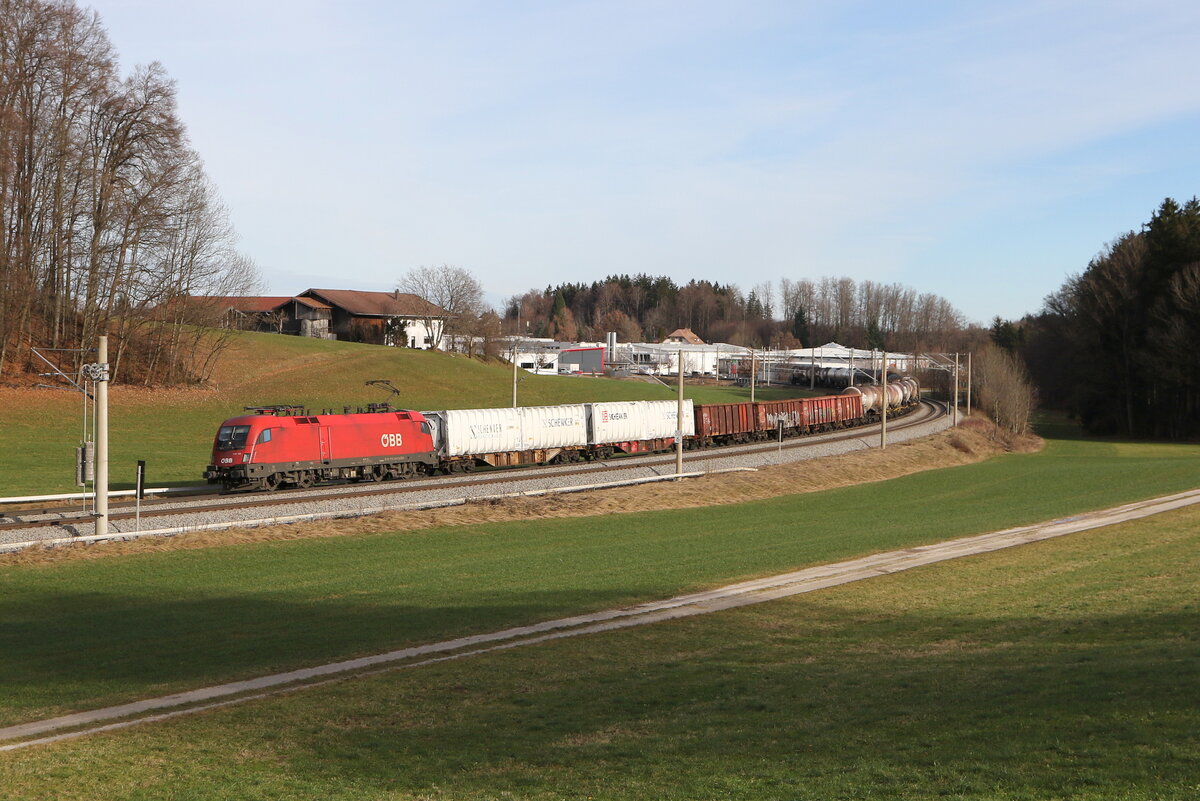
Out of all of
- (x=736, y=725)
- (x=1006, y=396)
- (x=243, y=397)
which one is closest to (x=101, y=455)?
(x=736, y=725)

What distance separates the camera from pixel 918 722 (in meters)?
10.7

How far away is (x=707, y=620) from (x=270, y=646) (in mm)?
7653

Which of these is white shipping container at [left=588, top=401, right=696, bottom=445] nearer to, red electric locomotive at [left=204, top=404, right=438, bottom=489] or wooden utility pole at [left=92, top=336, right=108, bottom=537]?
red electric locomotive at [left=204, top=404, right=438, bottom=489]

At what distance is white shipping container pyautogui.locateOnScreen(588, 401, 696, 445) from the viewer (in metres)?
54.8

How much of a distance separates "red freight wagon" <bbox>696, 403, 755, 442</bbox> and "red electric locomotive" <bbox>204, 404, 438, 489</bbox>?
21073 mm

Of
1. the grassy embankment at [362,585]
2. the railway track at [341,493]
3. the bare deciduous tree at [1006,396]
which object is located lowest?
the grassy embankment at [362,585]

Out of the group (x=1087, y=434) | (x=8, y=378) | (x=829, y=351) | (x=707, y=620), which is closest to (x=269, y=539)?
(x=707, y=620)

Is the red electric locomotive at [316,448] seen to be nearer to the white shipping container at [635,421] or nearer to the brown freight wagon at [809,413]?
the white shipping container at [635,421]

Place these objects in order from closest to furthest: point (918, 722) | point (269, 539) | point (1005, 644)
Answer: point (918, 722) < point (1005, 644) < point (269, 539)

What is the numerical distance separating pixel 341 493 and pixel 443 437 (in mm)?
9566

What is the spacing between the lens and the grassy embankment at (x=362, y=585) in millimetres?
15961

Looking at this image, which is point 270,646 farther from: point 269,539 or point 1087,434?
point 1087,434

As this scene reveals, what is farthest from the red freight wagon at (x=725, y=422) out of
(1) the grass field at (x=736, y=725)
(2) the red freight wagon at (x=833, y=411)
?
(1) the grass field at (x=736, y=725)

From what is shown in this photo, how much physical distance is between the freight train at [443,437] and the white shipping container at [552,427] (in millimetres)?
53
